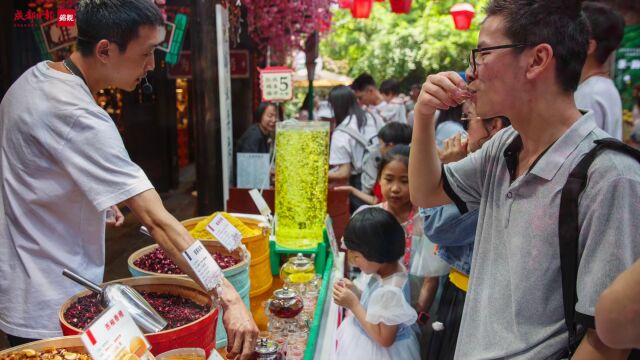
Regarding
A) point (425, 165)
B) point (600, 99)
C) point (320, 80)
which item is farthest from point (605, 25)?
point (320, 80)

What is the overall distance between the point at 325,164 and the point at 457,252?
935mm

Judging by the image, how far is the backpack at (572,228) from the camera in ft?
3.54

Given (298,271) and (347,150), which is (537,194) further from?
(347,150)

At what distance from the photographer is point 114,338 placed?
101 centimetres

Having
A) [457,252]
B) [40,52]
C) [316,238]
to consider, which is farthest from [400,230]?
[40,52]

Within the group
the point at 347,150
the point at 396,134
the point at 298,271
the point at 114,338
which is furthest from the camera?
the point at 347,150

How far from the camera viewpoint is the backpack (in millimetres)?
1080

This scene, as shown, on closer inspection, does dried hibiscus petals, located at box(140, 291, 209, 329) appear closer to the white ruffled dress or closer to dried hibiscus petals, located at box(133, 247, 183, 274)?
dried hibiscus petals, located at box(133, 247, 183, 274)

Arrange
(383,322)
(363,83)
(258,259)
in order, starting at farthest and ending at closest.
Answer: (363,83), (258,259), (383,322)

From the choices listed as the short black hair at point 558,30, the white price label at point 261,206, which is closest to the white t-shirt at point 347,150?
the white price label at point 261,206

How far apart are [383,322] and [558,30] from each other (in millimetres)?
1301

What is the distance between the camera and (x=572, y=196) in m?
1.08

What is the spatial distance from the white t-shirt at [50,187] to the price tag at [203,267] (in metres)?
0.21

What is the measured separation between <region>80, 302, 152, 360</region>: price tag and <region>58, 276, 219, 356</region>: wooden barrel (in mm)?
130
